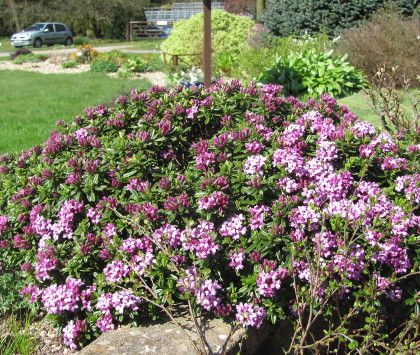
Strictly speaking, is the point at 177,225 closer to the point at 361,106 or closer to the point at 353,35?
the point at 361,106

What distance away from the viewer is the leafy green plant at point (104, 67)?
1485 centimetres

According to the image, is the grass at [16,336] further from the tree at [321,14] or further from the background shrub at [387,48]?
the tree at [321,14]

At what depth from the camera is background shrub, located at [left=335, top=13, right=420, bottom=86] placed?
823cm

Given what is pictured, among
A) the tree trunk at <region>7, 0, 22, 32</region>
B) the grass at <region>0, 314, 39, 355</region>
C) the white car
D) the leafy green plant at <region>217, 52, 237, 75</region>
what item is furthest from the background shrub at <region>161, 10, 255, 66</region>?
the tree trunk at <region>7, 0, 22, 32</region>

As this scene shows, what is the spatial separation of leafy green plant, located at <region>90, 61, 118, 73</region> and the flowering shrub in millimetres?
12223

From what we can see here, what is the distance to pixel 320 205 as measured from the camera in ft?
8.63

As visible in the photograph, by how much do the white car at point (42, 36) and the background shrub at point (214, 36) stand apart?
18.9 metres

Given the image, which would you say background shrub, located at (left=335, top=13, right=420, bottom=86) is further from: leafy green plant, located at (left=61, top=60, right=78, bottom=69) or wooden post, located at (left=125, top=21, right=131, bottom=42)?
wooden post, located at (left=125, top=21, right=131, bottom=42)

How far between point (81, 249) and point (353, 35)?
28.2 ft

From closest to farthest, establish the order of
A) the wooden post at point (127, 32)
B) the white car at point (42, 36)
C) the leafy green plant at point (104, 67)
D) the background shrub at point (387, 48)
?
the background shrub at point (387, 48) → the leafy green plant at point (104, 67) → the white car at point (42, 36) → the wooden post at point (127, 32)

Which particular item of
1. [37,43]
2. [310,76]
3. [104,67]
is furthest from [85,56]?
[37,43]

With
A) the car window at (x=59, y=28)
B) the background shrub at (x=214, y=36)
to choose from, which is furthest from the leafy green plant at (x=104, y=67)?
the car window at (x=59, y=28)

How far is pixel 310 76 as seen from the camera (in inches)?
315

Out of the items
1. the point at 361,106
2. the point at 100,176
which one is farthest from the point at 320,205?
the point at 361,106
